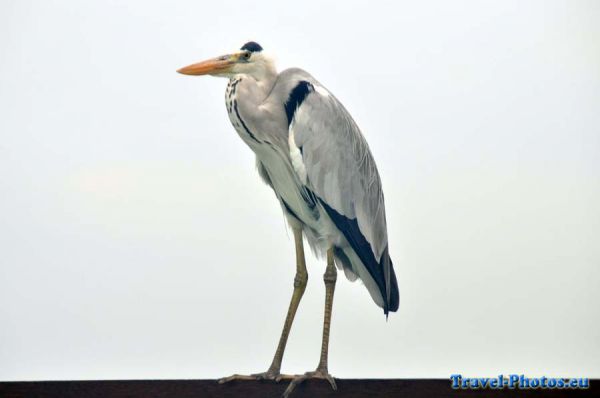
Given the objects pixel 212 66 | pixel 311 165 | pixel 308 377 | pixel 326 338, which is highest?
pixel 212 66

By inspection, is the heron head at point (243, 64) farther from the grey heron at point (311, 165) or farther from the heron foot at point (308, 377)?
the heron foot at point (308, 377)

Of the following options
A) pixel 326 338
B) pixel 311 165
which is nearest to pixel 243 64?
pixel 311 165

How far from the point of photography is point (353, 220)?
3510mm

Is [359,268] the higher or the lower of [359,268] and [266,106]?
the lower

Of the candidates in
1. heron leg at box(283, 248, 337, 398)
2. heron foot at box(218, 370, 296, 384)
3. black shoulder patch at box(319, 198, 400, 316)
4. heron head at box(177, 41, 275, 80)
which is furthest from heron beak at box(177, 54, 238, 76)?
heron foot at box(218, 370, 296, 384)

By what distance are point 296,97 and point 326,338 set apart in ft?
2.91

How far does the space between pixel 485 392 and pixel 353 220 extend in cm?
96

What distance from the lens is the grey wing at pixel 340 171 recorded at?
135 inches

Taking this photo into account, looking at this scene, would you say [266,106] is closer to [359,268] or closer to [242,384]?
[359,268]

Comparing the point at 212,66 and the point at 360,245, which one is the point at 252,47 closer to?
the point at 212,66

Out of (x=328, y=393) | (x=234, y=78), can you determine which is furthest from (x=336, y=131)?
(x=328, y=393)

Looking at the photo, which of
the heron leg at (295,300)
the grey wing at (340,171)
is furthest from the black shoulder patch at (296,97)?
the heron leg at (295,300)

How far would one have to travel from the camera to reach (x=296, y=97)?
137 inches

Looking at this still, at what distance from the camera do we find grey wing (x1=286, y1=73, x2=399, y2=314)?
343 cm
